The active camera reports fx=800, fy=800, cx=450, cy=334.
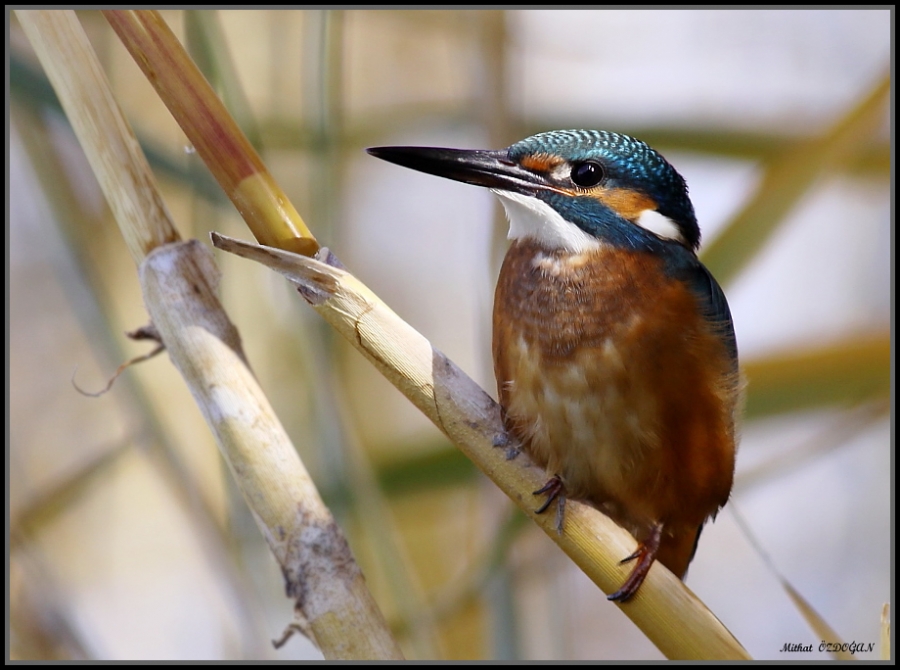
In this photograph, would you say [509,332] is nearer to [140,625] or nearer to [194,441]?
[194,441]

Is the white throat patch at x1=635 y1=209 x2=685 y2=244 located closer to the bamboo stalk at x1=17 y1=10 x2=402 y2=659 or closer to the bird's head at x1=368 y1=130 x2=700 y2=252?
the bird's head at x1=368 y1=130 x2=700 y2=252

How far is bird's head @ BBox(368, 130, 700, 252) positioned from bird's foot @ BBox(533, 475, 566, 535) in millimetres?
429

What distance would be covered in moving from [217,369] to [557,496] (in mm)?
546

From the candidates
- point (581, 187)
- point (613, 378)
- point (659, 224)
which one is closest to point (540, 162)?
point (581, 187)

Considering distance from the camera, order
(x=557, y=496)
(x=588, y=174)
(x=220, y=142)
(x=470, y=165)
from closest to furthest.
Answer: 1. (x=220, y=142)
2. (x=557, y=496)
3. (x=470, y=165)
4. (x=588, y=174)

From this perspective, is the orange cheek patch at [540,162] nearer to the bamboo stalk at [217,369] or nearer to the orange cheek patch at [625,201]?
the orange cheek patch at [625,201]

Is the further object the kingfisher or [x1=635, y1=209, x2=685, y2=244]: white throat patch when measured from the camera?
[x1=635, y1=209, x2=685, y2=244]: white throat patch

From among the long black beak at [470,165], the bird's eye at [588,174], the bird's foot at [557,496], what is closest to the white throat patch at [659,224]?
the bird's eye at [588,174]

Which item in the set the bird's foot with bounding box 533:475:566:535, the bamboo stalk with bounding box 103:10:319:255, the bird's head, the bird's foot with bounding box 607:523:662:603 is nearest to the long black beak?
the bird's head

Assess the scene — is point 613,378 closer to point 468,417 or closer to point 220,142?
point 468,417

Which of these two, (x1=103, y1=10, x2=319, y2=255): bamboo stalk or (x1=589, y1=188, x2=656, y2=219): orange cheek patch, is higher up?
(x1=103, y1=10, x2=319, y2=255): bamboo stalk

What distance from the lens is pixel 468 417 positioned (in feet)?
3.58

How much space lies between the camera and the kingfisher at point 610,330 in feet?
4.56

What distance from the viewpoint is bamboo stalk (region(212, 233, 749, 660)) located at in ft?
3.31
